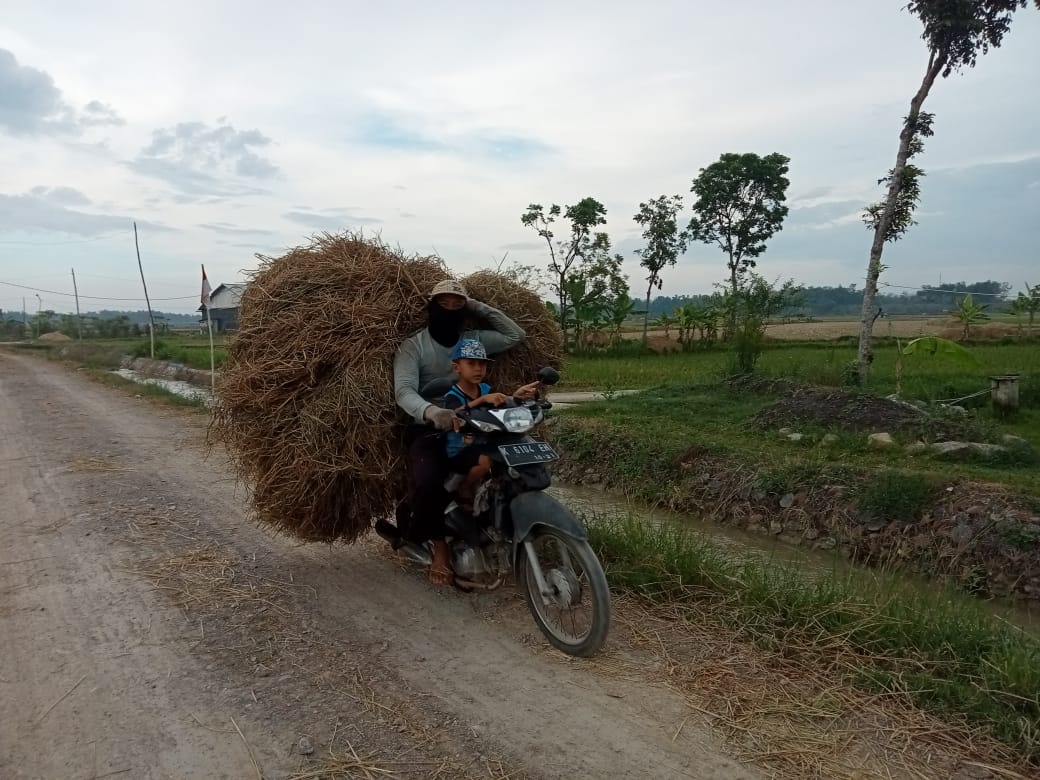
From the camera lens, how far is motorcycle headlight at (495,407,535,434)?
3500 mm

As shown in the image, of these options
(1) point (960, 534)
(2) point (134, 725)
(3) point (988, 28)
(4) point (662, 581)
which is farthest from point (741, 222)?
(2) point (134, 725)

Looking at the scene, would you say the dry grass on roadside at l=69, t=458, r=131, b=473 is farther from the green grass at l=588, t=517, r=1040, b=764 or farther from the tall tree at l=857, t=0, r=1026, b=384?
the tall tree at l=857, t=0, r=1026, b=384

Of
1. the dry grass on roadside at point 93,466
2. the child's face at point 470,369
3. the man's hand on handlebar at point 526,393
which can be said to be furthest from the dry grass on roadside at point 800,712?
the dry grass on roadside at point 93,466

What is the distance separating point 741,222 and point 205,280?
790 inches

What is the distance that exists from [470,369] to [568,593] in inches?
47.7

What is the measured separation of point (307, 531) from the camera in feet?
13.9

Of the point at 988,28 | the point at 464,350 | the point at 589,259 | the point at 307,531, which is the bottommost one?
the point at 307,531

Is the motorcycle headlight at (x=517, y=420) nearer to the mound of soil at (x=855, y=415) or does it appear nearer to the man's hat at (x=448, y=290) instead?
the man's hat at (x=448, y=290)

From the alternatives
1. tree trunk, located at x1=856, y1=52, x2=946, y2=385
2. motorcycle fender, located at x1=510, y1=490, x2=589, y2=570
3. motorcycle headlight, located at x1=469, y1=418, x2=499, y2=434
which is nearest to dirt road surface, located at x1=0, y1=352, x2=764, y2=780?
motorcycle fender, located at x1=510, y1=490, x2=589, y2=570

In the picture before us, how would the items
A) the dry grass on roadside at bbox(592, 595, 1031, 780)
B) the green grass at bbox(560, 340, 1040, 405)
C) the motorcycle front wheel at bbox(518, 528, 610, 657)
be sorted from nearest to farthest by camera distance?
the dry grass on roadside at bbox(592, 595, 1031, 780) → the motorcycle front wheel at bbox(518, 528, 610, 657) → the green grass at bbox(560, 340, 1040, 405)

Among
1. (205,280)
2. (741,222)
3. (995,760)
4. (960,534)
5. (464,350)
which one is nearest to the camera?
(995,760)

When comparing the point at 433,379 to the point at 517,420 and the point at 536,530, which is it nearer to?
the point at 517,420

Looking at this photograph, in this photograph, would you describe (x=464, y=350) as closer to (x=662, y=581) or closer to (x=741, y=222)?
(x=662, y=581)

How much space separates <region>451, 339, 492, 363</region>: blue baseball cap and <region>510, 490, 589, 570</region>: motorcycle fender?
0.75 meters
